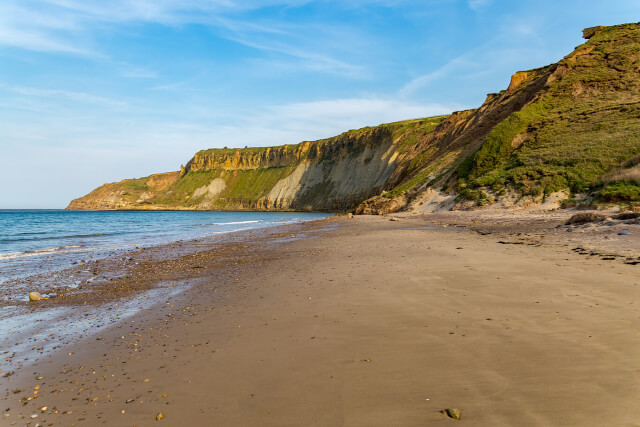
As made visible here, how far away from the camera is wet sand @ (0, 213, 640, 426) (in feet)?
9.00

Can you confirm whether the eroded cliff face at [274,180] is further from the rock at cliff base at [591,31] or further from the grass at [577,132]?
the rock at cliff base at [591,31]

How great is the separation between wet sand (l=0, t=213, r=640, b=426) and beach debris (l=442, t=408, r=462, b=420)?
7 cm

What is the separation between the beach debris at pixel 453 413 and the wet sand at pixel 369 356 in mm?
71

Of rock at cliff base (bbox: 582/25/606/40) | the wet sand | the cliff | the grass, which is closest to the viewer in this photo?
the wet sand

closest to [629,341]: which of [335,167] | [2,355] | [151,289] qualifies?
[2,355]

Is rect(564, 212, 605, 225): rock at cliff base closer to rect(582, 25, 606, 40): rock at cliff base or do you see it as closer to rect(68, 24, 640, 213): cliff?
rect(68, 24, 640, 213): cliff

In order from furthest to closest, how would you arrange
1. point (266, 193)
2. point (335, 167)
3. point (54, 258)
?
point (266, 193) → point (335, 167) → point (54, 258)

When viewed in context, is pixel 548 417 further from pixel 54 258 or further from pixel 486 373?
pixel 54 258

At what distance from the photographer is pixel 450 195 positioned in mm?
29672

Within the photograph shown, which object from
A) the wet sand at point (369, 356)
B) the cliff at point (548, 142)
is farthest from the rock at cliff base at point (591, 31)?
the wet sand at point (369, 356)

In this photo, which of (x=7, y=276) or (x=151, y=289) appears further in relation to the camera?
(x=7, y=276)

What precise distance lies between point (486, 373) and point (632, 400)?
3.13ft

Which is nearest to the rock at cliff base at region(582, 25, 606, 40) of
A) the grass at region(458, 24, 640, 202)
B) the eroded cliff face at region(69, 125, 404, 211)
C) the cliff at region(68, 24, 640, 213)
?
the cliff at region(68, 24, 640, 213)

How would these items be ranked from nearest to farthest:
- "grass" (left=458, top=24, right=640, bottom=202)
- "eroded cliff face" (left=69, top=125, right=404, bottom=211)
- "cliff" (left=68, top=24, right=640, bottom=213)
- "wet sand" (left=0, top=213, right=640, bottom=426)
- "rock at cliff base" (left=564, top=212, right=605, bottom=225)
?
1. "wet sand" (left=0, top=213, right=640, bottom=426)
2. "rock at cliff base" (left=564, top=212, right=605, bottom=225)
3. "cliff" (left=68, top=24, right=640, bottom=213)
4. "grass" (left=458, top=24, right=640, bottom=202)
5. "eroded cliff face" (left=69, top=125, right=404, bottom=211)
